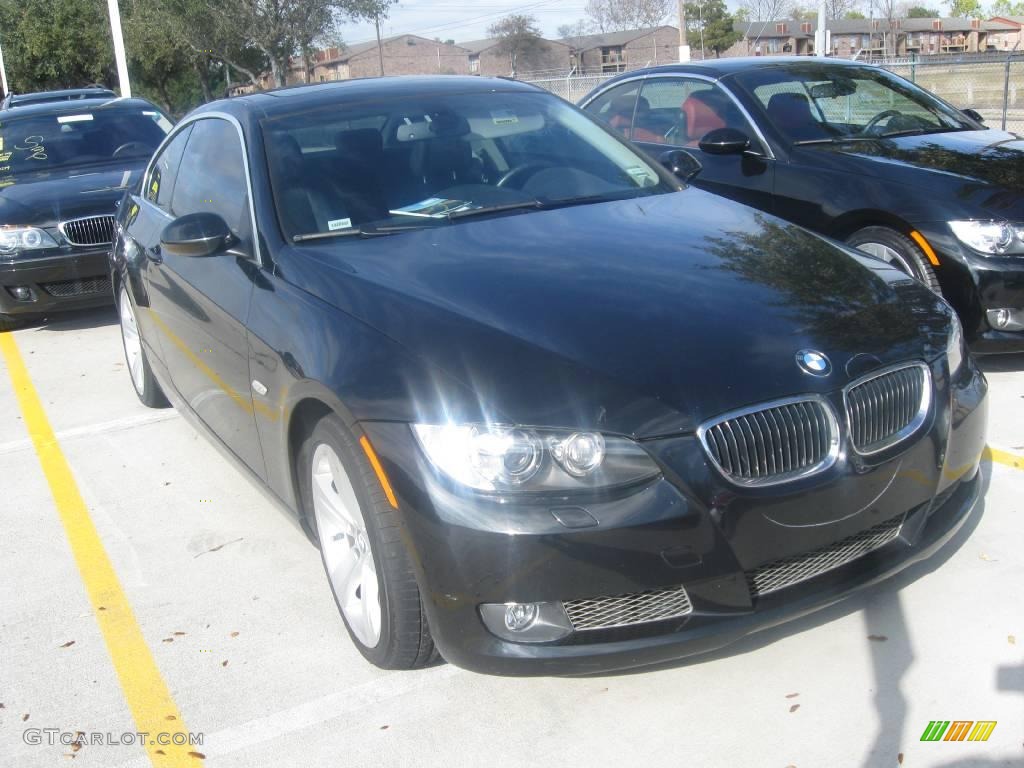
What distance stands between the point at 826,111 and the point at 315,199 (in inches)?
152

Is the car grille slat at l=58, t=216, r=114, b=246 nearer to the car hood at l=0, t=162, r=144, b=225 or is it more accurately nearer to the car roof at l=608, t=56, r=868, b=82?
the car hood at l=0, t=162, r=144, b=225

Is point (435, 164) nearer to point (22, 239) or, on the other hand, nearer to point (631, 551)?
point (631, 551)

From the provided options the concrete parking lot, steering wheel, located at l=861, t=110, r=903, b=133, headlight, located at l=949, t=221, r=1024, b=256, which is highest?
steering wheel, located at l=861, t=110, r=903, b=133

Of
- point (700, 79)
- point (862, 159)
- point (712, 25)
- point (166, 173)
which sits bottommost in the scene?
point (862, 159)

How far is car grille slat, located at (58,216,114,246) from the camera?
7.86 m

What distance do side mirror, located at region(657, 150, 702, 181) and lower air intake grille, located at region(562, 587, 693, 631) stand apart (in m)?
2.81

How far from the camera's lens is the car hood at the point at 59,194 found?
309 inches

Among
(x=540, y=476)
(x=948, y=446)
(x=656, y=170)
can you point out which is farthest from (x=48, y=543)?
(x=948, y=446)

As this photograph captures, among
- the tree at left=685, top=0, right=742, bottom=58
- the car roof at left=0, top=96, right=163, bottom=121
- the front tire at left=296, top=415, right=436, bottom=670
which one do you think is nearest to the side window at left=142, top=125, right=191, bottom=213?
the front tire at left=296, top=415, right=436, bottom=670

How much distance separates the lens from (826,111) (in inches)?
257

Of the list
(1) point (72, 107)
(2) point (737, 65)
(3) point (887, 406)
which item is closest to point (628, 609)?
(3) point (887, 406)

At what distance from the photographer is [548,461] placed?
2666 mm

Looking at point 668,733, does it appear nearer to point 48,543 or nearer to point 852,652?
point 852,652

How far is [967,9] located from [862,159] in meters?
127
